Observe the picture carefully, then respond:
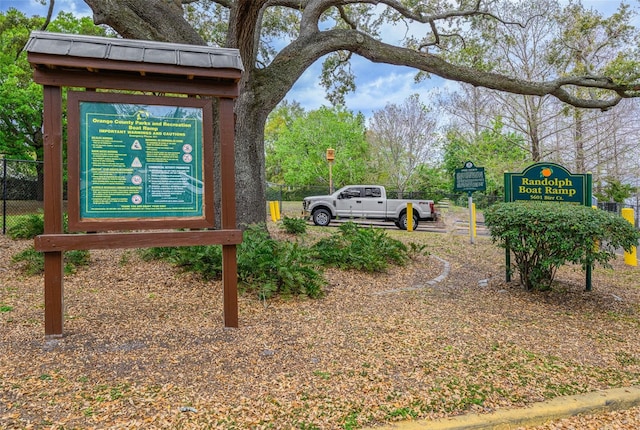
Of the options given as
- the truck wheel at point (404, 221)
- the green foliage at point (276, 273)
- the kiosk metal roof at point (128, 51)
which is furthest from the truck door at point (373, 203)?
the kiosk metal roof at point (128, 51)

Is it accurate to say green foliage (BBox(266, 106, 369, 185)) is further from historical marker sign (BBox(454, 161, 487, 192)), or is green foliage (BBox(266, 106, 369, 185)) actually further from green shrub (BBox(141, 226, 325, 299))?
green shrub (BBox(141, 226, 325, 299))

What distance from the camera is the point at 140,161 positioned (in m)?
3.79

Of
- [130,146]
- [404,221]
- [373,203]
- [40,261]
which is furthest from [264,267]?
[373,203]

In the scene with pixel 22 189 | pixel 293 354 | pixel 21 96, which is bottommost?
pixel 293 354

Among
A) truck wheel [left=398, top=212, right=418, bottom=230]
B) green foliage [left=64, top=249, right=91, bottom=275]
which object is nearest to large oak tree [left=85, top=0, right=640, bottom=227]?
green foliage [left=64, top=249, right=91, bottom=275]

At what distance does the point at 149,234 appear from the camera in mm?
3777

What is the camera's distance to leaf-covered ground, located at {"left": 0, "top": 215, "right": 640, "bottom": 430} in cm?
264

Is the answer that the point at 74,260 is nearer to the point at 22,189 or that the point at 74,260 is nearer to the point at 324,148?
the point at 22,189

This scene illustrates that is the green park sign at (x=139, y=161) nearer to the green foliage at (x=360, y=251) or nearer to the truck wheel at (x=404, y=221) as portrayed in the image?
the green foliage at (x=360, y=251)

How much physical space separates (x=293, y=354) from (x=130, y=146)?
2.51m

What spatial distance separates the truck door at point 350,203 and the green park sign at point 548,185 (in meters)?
8.97

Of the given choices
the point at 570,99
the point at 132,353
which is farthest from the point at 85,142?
the point at 570,99

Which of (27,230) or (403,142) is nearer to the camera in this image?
(27,230)

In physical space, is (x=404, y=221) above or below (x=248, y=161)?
below
